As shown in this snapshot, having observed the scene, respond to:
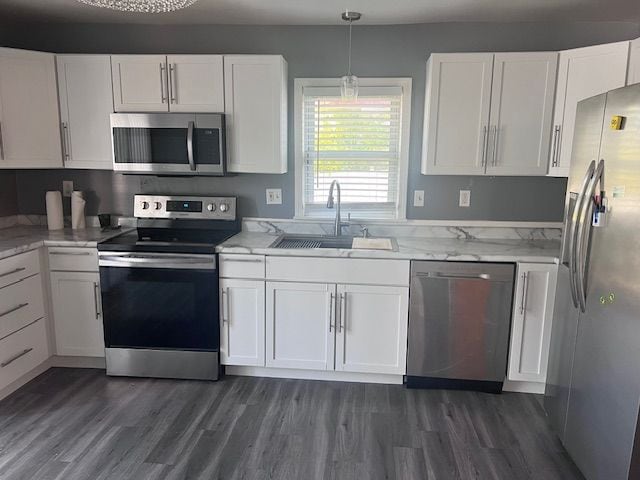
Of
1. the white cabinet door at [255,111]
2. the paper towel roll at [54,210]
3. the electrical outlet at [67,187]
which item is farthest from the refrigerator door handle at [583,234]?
the electrical outlet at [67,187]

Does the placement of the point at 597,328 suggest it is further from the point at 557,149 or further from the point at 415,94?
the point at 415,94

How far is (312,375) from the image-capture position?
9.70 ft

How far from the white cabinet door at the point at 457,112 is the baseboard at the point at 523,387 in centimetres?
136

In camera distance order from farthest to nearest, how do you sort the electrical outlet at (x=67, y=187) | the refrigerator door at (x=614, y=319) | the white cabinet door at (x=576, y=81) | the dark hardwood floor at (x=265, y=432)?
the electrical outlet at (x=67, y=187) → the white cabinet door at (x=576, y=81) → the dark hardwood floor at (x=265, y=432) → the refrigerator door at (x=614, y=319)

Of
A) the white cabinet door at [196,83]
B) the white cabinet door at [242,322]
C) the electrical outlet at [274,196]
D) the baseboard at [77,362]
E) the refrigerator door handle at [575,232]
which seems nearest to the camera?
the refrigerator door handle at [575,232]

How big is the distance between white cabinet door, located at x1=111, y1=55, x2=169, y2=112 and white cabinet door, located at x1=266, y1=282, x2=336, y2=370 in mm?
1444

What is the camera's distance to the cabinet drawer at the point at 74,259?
112 inches

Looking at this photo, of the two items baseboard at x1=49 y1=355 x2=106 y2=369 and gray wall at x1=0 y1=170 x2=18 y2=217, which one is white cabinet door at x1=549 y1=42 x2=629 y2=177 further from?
gray wall at x1=0 y1=170 x2=18 y2=217

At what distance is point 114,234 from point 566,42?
10.9 feet

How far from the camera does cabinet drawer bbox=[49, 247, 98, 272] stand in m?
2.86

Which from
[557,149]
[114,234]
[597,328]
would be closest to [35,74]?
[114,234]

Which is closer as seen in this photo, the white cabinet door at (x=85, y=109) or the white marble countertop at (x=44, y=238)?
the white marble countertop at (x=44, y=238)

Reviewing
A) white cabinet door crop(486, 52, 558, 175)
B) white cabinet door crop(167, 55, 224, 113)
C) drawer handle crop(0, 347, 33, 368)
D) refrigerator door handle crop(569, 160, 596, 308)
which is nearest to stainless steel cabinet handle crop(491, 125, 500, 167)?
white cabinet door crop(486, 52, 558, 175)

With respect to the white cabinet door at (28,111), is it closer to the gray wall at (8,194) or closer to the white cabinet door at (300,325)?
the gray wall at (8,194)
